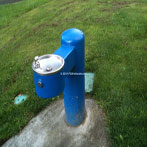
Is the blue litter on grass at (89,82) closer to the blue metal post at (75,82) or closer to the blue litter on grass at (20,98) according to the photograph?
the blue metal post at (75,82)

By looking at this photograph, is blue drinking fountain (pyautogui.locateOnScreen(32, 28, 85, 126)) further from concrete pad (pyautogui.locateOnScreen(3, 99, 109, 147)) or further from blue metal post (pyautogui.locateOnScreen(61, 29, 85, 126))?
concrete pad (pyautogui.locateOnScreen(3, 99, 109, 147))

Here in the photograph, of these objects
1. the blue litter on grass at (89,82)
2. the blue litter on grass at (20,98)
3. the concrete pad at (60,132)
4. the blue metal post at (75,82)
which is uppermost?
the blue metal post at (75,82)

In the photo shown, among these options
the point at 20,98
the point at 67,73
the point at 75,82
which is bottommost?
the point at 20,98

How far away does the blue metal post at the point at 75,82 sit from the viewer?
1.63 metres

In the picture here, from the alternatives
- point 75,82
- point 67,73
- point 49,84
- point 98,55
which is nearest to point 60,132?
point 75,82

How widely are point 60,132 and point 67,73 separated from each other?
95cm

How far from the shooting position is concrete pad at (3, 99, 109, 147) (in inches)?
80.0

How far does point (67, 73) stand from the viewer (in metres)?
1.55

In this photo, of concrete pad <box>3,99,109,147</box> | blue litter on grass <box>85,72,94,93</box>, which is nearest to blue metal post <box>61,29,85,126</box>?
concrete pad <box>3,99,109,147</box>

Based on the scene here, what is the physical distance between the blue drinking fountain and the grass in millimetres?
493

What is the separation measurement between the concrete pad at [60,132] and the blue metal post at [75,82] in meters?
0.11

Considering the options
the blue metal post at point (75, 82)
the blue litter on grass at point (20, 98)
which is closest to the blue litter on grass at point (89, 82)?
the blue metal post at point (75, 82)

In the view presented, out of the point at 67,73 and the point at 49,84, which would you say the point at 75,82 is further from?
the point at 49,84

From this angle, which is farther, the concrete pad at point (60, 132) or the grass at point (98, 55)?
the grass at point (98, 55)
